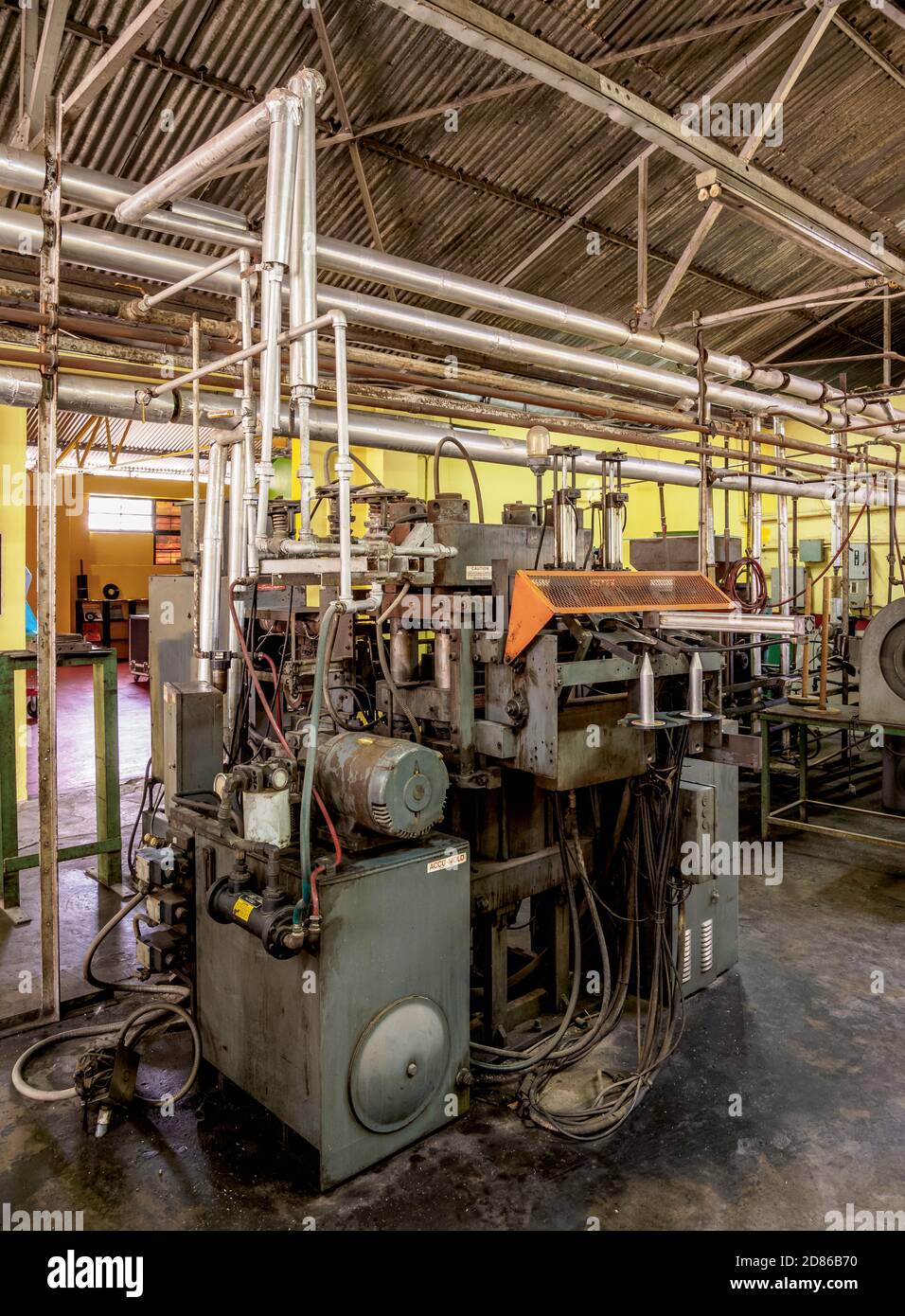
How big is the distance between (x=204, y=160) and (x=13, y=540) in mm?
3458

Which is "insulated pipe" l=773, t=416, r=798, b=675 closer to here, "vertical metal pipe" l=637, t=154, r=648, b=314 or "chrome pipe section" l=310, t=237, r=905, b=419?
"chrome pipe section" l=310, t=237, r=905, b=419

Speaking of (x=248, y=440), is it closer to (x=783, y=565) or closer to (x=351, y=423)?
(x=351, y=423)

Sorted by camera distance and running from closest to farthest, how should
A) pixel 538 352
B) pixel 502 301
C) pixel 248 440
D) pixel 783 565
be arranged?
pixel 248 440
pixel 502 301
pixel 538 352
pixel 783 565

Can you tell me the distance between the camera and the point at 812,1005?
9.11 feet

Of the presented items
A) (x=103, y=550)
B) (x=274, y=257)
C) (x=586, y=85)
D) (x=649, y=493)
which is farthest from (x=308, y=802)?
(x=103, y=550)

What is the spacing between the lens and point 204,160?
2328mm

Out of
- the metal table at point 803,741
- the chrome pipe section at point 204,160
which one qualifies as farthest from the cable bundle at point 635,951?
the chrome pipe section at point 204,160

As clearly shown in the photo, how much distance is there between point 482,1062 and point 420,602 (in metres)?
1.33

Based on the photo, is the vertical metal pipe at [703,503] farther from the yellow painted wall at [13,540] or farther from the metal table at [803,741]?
the yellow painted wall at [13,540]

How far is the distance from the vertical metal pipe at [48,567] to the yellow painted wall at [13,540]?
243cm

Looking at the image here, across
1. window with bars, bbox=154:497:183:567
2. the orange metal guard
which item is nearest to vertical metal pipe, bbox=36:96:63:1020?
the orange metal guard

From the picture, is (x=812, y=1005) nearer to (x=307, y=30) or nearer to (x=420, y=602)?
(x=420, y=602)
